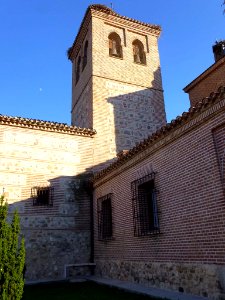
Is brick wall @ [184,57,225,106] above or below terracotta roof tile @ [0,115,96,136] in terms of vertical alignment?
above

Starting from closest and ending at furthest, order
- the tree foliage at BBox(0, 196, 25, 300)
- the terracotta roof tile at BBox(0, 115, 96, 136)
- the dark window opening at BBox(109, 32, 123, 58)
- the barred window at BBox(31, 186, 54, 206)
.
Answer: the tree foliage at BBox(0, 196, 25, 300)
the barred window at BBox(31, 186, 54, 206)
the terracotta roof tile at BBox(0, 115, 96, 136)
the dark window opening at BBox(109, 32, 123, 58)

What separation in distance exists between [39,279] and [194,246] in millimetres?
6511

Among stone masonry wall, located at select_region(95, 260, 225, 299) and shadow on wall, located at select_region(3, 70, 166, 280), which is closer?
stone masonry wall, located at select_region(95, 260, 225, 299)

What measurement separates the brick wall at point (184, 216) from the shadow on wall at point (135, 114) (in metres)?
4.87

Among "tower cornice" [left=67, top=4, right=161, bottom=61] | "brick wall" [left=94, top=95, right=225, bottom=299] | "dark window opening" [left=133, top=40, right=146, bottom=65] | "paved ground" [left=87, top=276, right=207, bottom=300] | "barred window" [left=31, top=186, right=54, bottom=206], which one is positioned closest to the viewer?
"brick wall" [left=94, top=95, right=225, bottom=299]

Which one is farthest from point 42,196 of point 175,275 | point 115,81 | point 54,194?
point 115,81

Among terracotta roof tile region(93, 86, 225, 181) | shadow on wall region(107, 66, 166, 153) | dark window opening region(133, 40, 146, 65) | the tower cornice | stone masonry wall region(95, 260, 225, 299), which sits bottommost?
stone masonry wall region(95, 260, 225, 299)

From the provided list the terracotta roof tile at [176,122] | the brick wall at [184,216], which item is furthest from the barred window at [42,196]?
the brick wall at [184,216]

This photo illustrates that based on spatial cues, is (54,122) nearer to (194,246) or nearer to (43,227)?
(43,227)

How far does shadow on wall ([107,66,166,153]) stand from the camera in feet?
47.0

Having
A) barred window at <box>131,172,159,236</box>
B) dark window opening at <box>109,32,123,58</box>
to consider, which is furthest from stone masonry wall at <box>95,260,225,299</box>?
dark window opening at <box>109,32,123,58</box>

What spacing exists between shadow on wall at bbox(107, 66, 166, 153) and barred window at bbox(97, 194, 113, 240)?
318 cm

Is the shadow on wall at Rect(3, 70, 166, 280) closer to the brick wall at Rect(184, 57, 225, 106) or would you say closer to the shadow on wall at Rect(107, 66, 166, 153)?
the shadow on wall at Rect(107, 66, 166, 153)

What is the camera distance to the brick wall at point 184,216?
6125 mm
